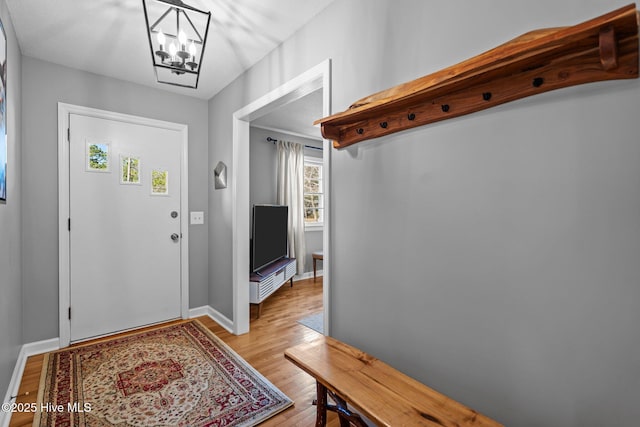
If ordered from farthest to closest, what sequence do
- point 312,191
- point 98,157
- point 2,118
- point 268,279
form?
1. point 312,191
2. point 268,279
3. point 98,157
4. point 2,118

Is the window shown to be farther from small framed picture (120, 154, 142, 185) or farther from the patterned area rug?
the patterned area rug

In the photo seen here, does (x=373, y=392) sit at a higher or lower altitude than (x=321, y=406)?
higher

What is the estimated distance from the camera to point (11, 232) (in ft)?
6.58

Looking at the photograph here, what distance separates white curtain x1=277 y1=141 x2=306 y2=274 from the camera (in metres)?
4.80

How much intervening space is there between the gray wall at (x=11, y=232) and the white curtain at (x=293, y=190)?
116 inches

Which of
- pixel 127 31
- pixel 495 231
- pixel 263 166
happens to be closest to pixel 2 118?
pixel 127 31

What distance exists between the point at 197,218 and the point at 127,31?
187 cm

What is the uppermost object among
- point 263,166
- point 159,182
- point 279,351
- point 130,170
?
point 263,166

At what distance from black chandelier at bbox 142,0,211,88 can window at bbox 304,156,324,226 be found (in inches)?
111

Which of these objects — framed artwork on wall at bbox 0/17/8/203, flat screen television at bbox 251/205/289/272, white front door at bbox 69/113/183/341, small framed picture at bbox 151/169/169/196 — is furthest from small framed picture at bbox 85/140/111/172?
flat screen television at bbox 251/205/289/272

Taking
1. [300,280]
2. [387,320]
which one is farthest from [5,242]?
[300,280]

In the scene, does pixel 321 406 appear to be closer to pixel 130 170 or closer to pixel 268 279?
pixel 268 279

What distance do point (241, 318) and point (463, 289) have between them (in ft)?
7.59

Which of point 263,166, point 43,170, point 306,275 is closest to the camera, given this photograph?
point 43,170
